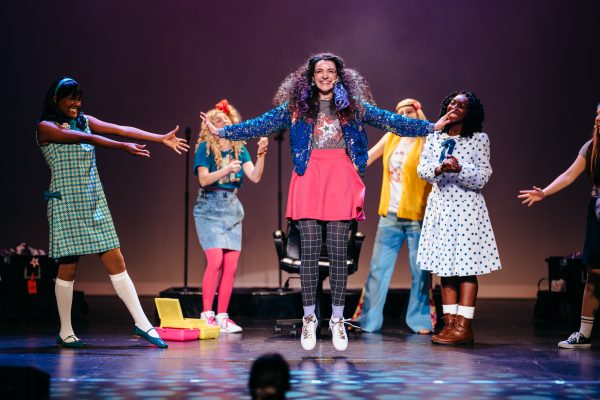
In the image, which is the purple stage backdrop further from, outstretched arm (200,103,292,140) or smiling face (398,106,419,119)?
outstretched arm (200,103,292,140)

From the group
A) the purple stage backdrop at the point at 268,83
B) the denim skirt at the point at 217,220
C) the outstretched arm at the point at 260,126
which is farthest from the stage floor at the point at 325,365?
the purple stage backdrop at the point at 268,83

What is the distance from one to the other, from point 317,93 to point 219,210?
1607mm

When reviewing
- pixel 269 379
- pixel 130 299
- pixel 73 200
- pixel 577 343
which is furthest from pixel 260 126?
pixel 269 379

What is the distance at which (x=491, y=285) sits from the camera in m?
8.10

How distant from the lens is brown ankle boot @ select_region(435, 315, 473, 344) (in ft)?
14.7

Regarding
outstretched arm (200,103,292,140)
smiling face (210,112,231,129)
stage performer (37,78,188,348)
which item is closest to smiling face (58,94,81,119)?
stage performer (37,78,188,348)

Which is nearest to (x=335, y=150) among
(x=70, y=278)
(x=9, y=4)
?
(x=70, y=278)

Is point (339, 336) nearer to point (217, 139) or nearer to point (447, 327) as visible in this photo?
point (447, 327)

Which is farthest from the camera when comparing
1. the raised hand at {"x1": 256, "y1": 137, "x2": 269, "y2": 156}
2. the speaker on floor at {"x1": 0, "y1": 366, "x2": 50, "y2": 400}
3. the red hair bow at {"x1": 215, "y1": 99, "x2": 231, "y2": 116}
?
the red hair bow at {"x1": 215, "y1": 99, "x2": 231, "y2": 116}

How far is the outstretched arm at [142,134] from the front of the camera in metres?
4.14

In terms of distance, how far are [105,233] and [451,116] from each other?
6.75ft

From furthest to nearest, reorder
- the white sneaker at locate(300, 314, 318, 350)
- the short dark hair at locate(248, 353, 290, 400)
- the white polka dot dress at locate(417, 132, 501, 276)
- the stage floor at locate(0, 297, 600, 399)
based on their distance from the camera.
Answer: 1. the white polka dot dress at locate(417, 132, 501, 276)
2. the white sneaker at locate(300, 314, 318, 350)
3. the stage floor at locate(0, 297, 600, 399)
4. the short dark hair at locate(248, 353, 290, 400)

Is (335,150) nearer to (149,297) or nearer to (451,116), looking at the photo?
(451,116)

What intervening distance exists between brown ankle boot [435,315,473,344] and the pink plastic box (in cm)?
147
